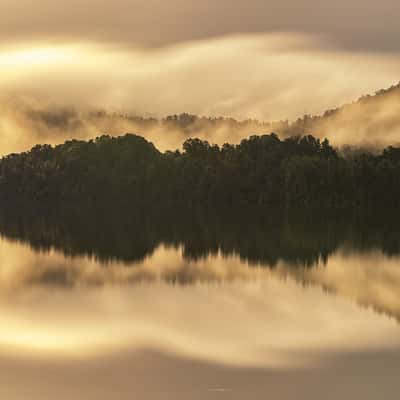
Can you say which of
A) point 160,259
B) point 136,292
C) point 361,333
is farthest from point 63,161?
point 361,333

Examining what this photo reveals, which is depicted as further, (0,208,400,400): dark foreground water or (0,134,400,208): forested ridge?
(0,134,400,208): forested ridge

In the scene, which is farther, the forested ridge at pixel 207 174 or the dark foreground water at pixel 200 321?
the forested ridge at pixel 207 174

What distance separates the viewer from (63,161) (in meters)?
114

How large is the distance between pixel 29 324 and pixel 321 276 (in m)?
10.1

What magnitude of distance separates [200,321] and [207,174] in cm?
A: 7957

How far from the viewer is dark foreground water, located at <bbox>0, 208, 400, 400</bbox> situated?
553 inches

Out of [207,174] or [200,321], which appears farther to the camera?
[207,174]

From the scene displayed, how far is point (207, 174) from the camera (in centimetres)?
9894

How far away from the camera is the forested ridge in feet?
303

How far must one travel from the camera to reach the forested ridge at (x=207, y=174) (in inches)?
3642

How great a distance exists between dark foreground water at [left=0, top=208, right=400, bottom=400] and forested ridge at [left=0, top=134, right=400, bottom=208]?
2150 inches

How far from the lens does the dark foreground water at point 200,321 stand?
1404 cm

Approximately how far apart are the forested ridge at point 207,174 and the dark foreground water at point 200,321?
179ft

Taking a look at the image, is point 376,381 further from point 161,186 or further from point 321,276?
point 161,186
